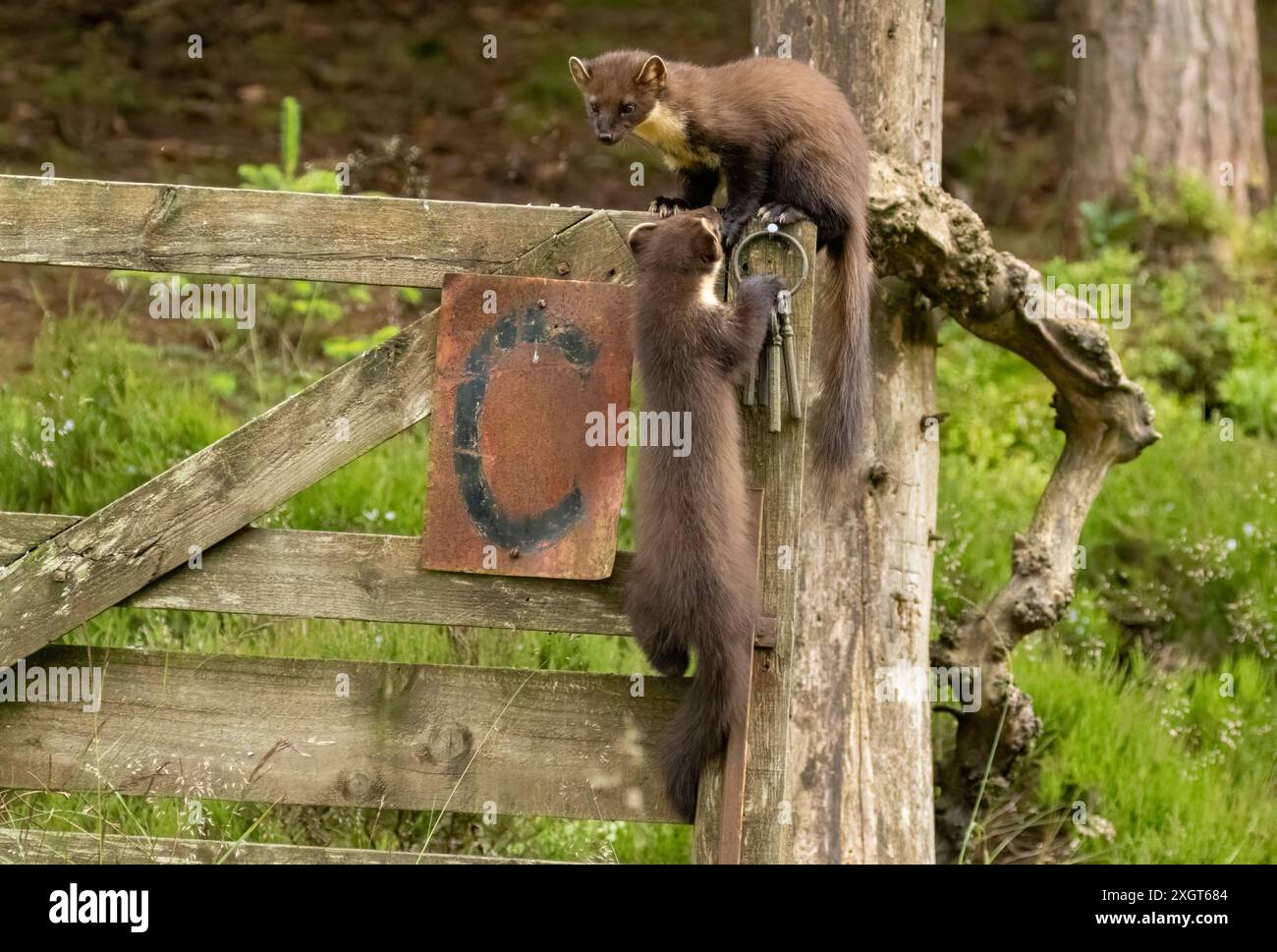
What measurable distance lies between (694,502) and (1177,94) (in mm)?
5412

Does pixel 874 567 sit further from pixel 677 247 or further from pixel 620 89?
pixel 620 89

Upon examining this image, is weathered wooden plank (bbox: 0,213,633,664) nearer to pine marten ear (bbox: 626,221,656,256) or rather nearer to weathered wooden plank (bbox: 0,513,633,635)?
weathered wooden plank (bbox: 0,513,633,635)

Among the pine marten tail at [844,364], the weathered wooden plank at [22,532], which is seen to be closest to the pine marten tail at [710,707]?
the pine marten tail at [844,364]

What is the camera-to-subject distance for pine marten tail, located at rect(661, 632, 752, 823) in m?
3.19

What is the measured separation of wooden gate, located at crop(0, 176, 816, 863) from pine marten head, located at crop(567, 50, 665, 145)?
31.5 inches

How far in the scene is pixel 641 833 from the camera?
4.63 meters

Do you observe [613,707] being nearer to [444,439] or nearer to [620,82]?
[444,439]

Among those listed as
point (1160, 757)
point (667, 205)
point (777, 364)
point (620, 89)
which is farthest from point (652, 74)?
point (1160, 757)

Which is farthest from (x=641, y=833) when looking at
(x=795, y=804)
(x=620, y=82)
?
(x=620, y=82)

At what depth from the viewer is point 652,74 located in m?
4.05

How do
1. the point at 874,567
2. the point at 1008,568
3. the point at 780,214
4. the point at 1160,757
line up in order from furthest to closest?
the point at 1008,568 → the point at 1160,757 → the point at 874,567 → the point at 780,214

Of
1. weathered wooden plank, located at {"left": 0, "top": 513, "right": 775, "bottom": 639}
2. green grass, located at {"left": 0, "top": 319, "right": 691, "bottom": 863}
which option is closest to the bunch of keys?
weathered wooden plank, located at {"left": 0, "top": 513, "right": 775, "bottom": 639}

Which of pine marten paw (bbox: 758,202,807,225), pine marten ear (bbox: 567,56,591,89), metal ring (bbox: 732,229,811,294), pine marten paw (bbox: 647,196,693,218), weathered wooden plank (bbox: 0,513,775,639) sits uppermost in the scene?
pine marten ear (bbox: 567,56,591,89)

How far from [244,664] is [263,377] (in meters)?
3.09
